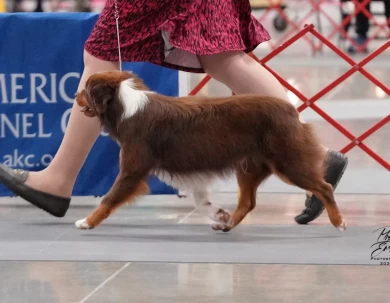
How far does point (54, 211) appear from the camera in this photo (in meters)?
3.88

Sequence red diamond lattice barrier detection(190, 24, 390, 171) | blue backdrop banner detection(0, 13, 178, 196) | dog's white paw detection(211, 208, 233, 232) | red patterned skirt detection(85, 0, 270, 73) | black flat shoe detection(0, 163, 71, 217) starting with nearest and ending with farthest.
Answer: red patterned skirt detection(85, 0, 270, 73)
dog's white paw detection(211, 208, 233, 232)
black flat shoe detection(0, 163, 71, 217)
blue backdrop banner detection(0, 13, 178, 196)
red diamond lattice barrier detection(190, 24, 390, 171)

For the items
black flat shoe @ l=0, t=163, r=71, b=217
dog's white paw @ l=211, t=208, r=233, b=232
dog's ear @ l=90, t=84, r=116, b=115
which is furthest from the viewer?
black flat shoe @ l=0, t=163, r=71, b=217

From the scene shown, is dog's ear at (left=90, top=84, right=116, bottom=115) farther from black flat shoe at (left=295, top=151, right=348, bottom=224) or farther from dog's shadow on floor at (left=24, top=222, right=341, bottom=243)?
black flat shoe at (left=295, top=151, right=348, bottom=224)

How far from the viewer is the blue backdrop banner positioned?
4.39 metres

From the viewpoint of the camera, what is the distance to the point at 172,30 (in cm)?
359

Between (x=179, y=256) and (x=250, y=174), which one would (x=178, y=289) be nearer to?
(x=179, y=256)

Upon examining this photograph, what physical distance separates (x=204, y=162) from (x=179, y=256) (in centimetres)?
38

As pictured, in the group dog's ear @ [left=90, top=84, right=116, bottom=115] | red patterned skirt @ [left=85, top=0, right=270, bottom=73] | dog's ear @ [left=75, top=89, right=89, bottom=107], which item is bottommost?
dog's ear @ [left=75, top=89, right=89, bottom=107]

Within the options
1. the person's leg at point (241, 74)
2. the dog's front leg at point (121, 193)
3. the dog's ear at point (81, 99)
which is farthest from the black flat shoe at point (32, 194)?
the person's leg at point (241, 74)

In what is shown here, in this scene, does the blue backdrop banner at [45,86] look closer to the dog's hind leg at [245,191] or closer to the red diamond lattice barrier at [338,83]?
the red diamond lattice barrier at [338,83]

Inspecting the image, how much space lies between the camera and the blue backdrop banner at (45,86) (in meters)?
4.39

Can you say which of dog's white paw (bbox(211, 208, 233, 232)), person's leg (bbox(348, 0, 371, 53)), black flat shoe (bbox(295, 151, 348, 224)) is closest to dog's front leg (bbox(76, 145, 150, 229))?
dog's white paw (bbox(211, 208, 233, 232))

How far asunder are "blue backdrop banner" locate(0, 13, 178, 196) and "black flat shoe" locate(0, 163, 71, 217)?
0.60 metres

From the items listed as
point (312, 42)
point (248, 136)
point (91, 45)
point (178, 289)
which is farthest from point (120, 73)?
point (312, 42)
